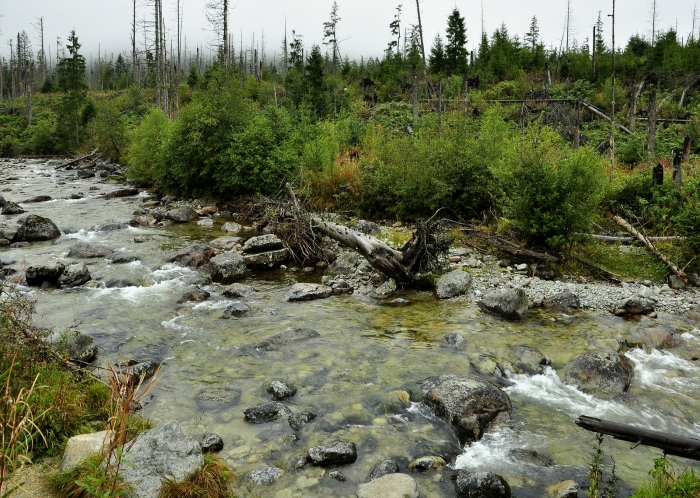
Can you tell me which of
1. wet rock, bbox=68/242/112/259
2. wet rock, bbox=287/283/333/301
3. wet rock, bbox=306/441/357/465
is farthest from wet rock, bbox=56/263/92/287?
wet rock, bbox=306/441/357/465

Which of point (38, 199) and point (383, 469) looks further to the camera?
point (38, 199)

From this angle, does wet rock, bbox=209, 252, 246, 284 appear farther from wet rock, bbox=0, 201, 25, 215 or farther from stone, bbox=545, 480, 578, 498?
wet rock, bbox=0, 201, 25, 215

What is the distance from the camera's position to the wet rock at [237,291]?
10980mm

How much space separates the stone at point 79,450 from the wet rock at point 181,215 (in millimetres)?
14919

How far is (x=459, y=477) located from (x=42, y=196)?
24548mm

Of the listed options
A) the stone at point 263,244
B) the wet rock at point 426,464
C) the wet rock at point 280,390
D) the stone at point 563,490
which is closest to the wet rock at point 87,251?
the stone at point 263,244

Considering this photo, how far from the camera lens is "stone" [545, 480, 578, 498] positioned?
4.77 m

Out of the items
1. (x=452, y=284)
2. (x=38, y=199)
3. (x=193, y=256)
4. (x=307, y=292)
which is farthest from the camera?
(x=38, y=199)

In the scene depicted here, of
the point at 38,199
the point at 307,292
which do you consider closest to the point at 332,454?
the point at 307,292

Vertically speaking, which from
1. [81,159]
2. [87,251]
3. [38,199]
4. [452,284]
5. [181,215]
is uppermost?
[81,159]

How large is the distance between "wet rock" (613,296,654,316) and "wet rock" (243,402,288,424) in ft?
23.0

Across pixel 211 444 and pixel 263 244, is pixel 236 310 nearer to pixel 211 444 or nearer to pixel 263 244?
pixel 263 244

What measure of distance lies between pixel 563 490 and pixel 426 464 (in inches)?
55.0

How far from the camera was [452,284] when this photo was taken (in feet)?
35.3
